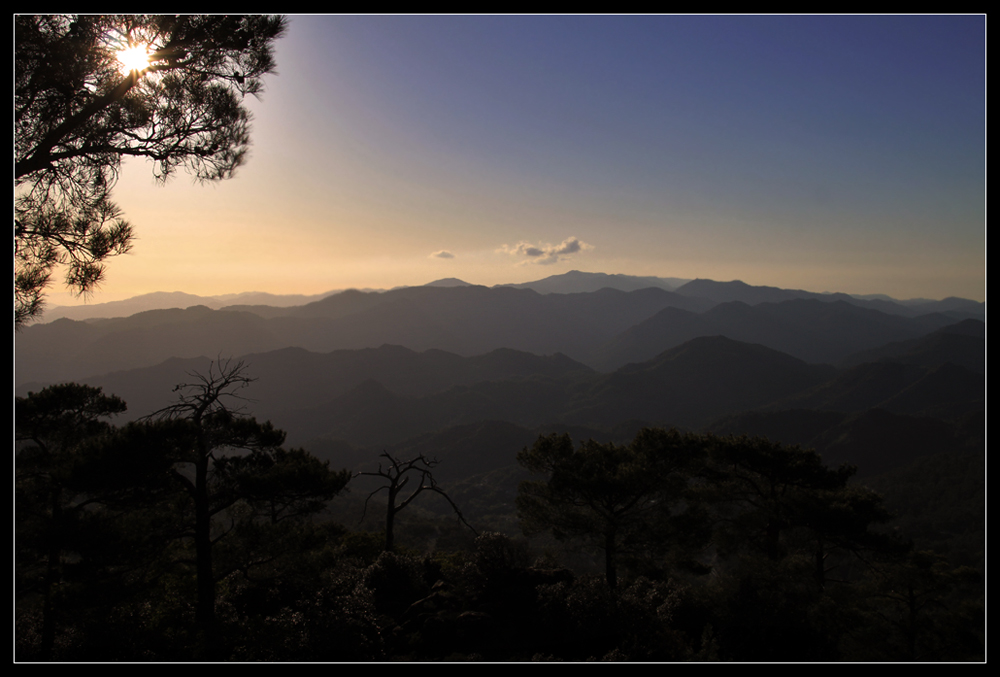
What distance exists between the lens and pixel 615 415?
191 metres

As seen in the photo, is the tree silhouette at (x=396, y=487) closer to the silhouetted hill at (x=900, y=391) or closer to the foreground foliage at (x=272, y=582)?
the foreground foliage at (x=272, y=582)

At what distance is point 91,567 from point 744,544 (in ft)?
55.2

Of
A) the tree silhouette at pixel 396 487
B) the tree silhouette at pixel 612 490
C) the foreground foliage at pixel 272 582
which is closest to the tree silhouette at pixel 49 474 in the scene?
the foreground foliage at pixel 272 582

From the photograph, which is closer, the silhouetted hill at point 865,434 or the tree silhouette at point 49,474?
the tree silhouette at point 49,474

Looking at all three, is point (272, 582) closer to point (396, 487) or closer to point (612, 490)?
point (396, 487)

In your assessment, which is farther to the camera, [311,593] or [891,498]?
[891,498]

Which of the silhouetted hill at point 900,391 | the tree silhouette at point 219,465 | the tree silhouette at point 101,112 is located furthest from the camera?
the silhouetted hill at point 900,391

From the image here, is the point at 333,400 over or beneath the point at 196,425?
beneath

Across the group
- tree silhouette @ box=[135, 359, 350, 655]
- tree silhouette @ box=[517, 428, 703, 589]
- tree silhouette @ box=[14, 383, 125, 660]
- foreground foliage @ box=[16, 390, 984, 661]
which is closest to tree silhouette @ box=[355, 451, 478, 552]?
foreground foliage @ box=[16, 390, 984, 661]

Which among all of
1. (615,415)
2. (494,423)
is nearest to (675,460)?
(494,423)

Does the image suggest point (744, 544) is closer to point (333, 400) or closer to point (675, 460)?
point (675, 460)

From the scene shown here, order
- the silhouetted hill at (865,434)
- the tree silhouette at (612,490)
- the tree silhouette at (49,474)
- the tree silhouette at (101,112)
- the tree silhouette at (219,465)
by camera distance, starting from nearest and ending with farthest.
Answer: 1. the tree silhouette at (101,112)
2. the tree silhouette at (219,465)
3. the tree silhouette at (49,474)
4. the tree silhouette at (612,490)
5. the silhouetted hill at (865,434)

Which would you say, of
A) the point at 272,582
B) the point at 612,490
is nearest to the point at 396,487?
the point at 272,582
